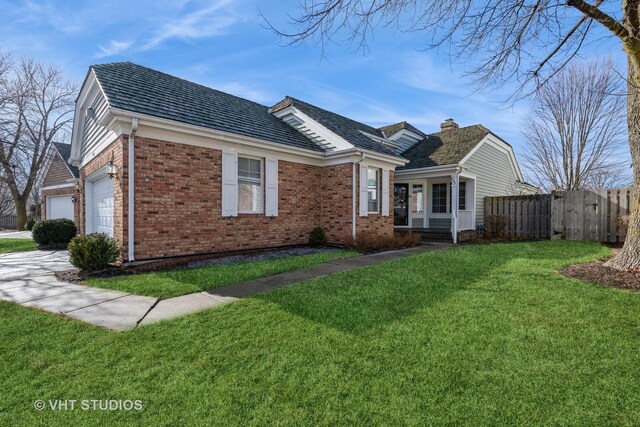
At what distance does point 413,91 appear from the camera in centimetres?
997

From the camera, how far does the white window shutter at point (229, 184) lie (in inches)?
350

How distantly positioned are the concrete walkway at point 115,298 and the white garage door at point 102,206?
236cm

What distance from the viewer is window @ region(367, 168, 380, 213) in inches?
460

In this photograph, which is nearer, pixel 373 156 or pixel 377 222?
pixel 373 156

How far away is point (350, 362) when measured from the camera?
9.39 feet

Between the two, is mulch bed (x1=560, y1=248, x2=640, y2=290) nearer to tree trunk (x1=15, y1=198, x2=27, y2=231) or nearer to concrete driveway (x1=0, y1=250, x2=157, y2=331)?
concrete driveway (x1=0, y1=250, x2=157, y2=331)

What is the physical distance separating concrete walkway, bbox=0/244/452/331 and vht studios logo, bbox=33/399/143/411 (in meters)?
1.31

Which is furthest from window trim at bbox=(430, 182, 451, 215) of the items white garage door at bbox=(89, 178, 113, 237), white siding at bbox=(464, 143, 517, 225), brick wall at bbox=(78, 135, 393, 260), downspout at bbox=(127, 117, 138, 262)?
white garage door at bbox=(89, 178, 113, 237)

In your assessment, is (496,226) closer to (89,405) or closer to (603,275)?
(603,275)

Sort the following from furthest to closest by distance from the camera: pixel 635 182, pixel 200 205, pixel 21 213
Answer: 1. pixel 21 213
2. pixel 200 205
3. pixel 635 182

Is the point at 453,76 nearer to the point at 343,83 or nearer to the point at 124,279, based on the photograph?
the point at 343,83

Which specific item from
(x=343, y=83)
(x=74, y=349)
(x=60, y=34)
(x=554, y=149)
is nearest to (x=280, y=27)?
(x=343, y=83)

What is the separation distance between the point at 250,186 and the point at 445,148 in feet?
33.5

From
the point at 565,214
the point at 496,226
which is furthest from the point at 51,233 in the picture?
the point at 565,214
